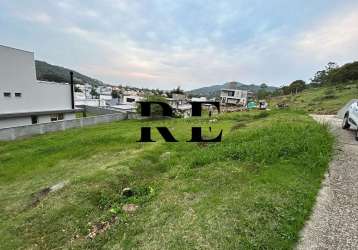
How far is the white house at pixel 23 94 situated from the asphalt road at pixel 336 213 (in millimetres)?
20266

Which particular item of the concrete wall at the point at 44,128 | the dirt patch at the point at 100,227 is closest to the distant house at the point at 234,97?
the concrete wall at the point at 44,128

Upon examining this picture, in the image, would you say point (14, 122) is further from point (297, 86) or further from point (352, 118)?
point (297, 86)

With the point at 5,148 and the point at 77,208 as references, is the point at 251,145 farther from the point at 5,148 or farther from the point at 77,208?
the point at 5,148

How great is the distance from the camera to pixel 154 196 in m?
5.14

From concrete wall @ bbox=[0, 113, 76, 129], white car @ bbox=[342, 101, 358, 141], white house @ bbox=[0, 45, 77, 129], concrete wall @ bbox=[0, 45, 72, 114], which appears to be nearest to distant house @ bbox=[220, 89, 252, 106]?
white house @ bbox=[0, 45, 77, 129]

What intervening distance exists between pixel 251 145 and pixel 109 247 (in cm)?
514

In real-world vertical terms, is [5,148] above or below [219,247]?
below

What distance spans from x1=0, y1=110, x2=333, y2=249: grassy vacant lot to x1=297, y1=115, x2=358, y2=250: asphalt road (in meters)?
0.16

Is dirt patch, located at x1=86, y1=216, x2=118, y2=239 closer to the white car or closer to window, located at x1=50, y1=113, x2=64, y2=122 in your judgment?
the white car

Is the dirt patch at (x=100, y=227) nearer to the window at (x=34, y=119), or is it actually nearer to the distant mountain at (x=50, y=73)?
the window at (x=34, y=119)

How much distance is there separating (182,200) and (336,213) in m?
2.73

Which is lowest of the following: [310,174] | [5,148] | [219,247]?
[5,148]

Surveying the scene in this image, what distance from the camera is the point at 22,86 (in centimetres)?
1928

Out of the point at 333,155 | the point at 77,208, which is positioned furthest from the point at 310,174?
the point at 77,208
